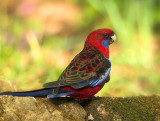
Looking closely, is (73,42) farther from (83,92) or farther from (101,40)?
(83,92)

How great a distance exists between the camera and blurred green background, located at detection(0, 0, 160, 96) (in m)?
4.75

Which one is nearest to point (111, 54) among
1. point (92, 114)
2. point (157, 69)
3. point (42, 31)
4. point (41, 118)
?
point (157, 69)

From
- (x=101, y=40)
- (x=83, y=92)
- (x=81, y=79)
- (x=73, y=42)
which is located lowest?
(x=73, y=42)

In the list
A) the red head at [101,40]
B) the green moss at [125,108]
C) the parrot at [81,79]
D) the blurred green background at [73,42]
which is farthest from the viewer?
the blurred green background at [73,42]

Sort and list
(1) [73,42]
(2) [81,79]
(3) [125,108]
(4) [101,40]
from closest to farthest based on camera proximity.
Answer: (2) [81,79], (3) [125,108], (4) [101,40], (1) [73,42]

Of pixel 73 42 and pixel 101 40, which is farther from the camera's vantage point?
pixel 73 42

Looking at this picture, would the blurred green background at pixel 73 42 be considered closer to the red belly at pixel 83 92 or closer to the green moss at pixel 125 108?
the green moss at pixel 125 108

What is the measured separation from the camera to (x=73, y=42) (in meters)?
6.55

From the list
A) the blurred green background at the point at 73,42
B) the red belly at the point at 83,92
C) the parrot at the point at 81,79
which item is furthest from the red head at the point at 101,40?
the blurred green background at the point at 73,42

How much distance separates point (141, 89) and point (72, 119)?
2332 mm

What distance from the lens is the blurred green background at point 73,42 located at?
4.75 m

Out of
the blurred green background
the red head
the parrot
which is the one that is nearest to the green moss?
the parrot

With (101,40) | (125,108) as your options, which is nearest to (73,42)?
(101,40)

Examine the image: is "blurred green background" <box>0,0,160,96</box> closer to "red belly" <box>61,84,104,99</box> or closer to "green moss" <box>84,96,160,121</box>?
"green moss" <box>84,96,160,121</box>
